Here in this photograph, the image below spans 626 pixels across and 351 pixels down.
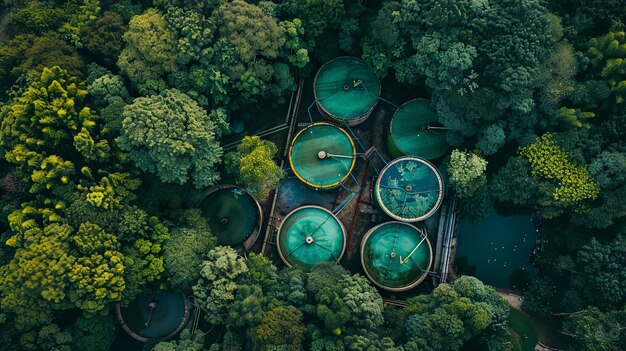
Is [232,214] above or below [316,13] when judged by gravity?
below

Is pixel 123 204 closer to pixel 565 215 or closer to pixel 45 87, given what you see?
pixel 45 87

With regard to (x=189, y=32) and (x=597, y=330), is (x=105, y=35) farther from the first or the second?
(x=597, y=330)

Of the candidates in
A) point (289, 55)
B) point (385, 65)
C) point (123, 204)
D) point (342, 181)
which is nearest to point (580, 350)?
point (342, 181)

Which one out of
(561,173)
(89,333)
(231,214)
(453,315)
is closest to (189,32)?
(231,214)

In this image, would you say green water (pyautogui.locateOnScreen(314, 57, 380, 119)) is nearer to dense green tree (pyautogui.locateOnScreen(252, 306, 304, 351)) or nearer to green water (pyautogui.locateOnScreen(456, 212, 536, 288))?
green water (pyautogui.locateOnScreen(456, 212, 536, 288))

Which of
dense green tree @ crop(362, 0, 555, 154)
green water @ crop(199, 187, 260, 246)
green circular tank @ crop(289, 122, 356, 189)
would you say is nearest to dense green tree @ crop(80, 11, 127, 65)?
green water @ crop(199, 187, 260, 246)
